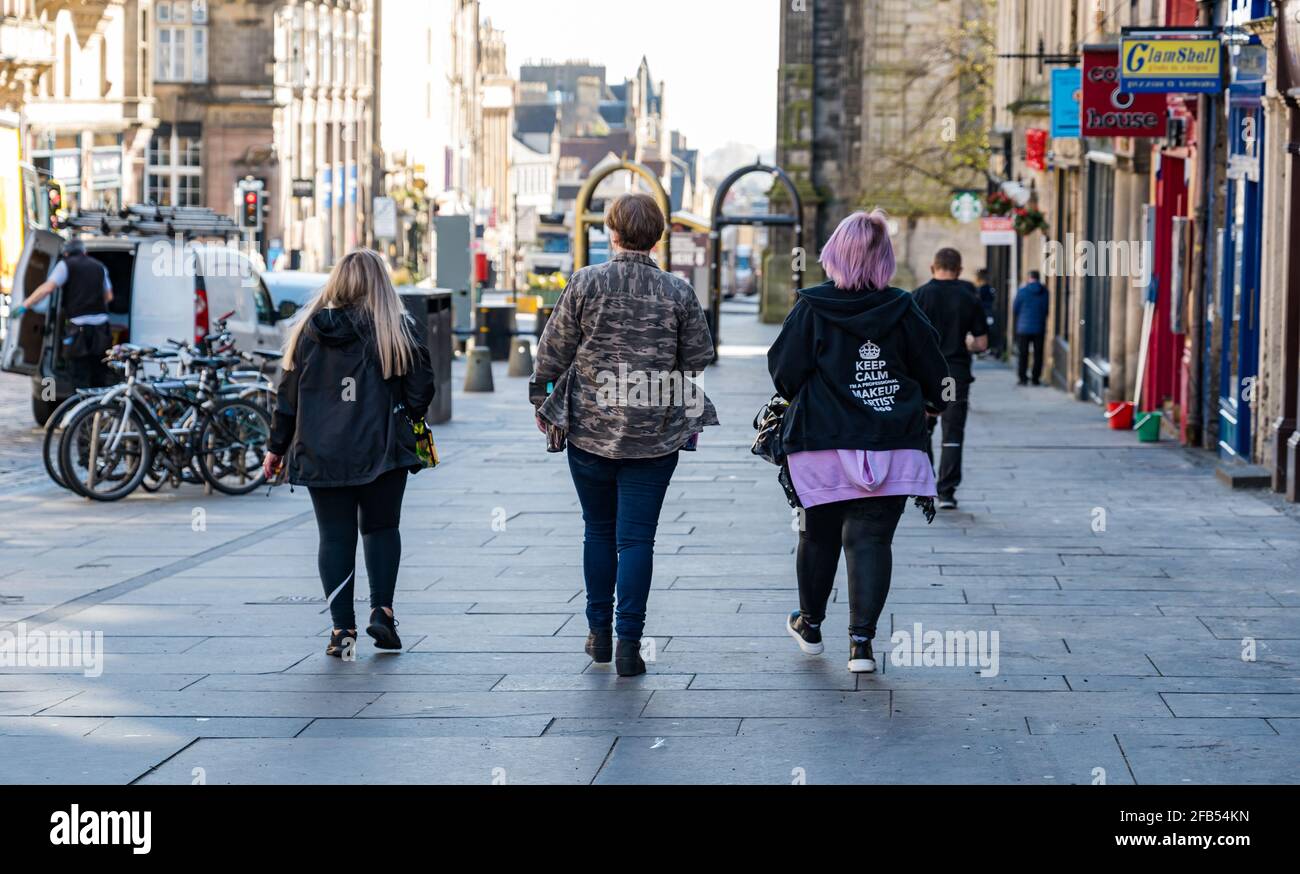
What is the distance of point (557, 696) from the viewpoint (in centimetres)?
775

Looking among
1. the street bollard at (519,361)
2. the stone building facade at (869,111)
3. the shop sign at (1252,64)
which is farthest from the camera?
the stone building facade at (869,111)

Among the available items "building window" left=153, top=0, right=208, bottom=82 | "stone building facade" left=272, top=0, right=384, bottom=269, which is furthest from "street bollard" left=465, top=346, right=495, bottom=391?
"building window" left=153, top=0, right=208, bottom=82

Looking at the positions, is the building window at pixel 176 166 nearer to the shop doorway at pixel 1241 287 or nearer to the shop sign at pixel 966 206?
the shop sign at pixel 966 206

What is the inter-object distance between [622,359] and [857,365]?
875 millimetres

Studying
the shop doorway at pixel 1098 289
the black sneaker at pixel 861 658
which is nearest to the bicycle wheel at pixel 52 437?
the black sneaker at pixel 861 658

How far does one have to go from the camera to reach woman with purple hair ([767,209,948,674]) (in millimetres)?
8141

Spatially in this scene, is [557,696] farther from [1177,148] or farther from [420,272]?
[420,272]

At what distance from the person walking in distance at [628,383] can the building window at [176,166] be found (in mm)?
58399

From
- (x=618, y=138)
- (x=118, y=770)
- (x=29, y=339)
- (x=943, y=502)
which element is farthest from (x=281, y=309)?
(x=618, y=138)

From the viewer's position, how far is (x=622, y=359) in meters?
8.10

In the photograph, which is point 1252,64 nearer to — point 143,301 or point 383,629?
point 383,629

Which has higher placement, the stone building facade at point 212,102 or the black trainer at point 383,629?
the stone building facade at point 212,102

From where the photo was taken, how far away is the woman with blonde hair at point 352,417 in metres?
8.55

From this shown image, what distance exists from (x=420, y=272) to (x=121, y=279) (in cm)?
6436
